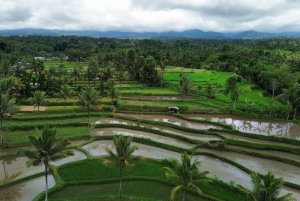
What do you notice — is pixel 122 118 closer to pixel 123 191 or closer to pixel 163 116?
pixel 163 116

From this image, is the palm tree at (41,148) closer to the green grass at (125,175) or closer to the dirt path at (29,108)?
the green grass at (125,175)

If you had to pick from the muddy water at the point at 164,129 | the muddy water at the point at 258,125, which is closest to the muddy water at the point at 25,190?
the muddy water at the point at 164,129

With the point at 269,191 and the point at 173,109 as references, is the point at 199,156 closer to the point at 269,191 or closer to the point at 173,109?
the point at 269,191

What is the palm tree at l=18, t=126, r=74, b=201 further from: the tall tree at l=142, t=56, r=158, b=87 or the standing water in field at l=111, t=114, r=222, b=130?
the tall tree at l=142, t=56, r=158, b=87

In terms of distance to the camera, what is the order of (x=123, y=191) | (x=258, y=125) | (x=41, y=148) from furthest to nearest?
(x=258, y=125), (x=123, y=191), (x=41, y=148)

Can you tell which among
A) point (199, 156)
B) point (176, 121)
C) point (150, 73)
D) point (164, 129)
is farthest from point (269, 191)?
point (150, 73)

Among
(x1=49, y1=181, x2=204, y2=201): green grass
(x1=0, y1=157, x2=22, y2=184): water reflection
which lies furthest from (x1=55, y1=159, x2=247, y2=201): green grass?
(x1=0, y1=157, x2=22, y2=184): water reflection

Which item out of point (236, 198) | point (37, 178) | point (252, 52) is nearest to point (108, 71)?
point (37, 178)
